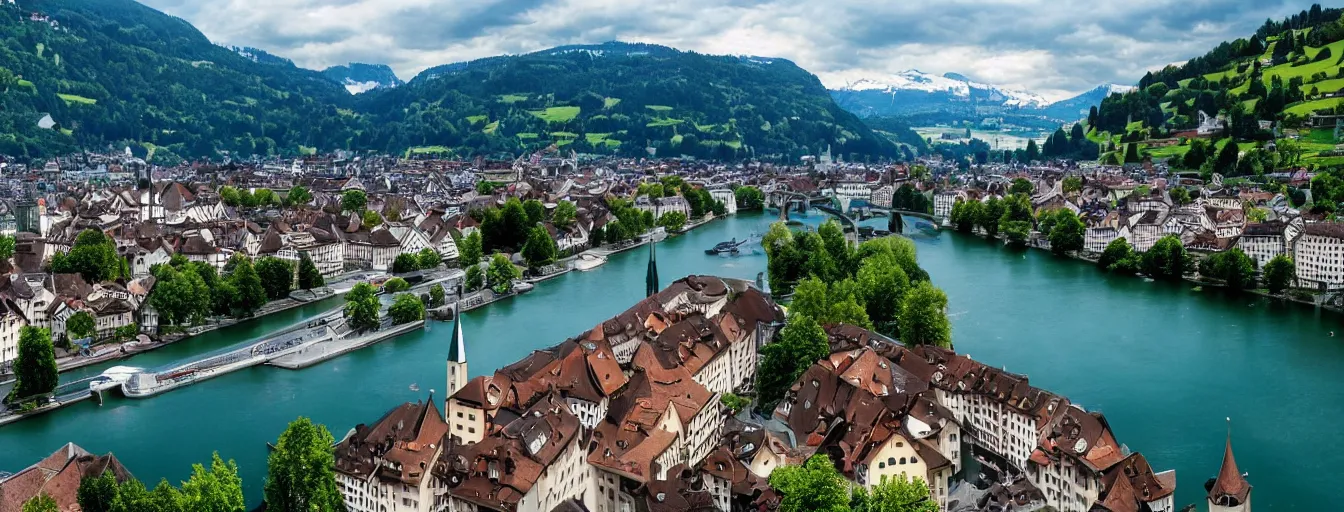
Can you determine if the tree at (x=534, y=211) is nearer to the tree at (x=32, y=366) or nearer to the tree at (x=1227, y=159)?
→ the tree at (x=32, y=366)

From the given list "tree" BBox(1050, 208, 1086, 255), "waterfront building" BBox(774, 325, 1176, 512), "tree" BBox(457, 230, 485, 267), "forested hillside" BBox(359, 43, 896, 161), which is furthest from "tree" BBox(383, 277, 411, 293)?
"forested hillside" BBox(359, 43, 896, 161)

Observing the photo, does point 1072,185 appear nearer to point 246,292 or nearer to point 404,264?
point 404,264

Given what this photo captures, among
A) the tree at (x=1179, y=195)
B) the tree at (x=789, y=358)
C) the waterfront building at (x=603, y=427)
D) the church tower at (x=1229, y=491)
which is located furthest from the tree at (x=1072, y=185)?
the church tower at (x=1229, y=491)

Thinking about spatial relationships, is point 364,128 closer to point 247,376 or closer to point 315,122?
point 315,122

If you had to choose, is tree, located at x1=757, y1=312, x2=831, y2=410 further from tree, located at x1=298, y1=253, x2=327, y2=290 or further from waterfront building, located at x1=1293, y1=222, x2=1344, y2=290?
waterfront building, located at x1=1293, y1=222, x2=1344, y2=290

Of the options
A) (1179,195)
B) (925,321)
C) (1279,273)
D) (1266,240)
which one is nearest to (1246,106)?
(1179,195)

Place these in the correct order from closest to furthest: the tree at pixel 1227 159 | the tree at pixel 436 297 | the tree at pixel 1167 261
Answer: the tree at pixel 436 297 < the tree at pixel 1167 261 < the tree at pixel 1227 159
